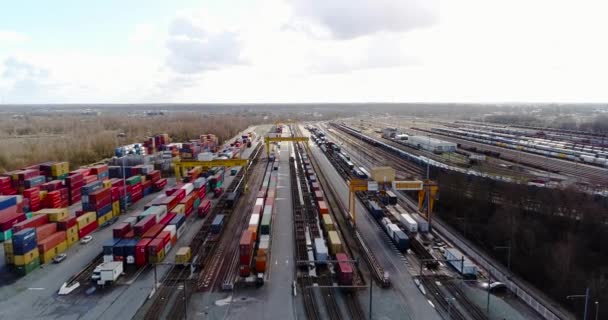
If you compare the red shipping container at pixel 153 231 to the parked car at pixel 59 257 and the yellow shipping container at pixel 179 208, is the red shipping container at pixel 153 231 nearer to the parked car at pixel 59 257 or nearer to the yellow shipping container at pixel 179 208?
the yellow shipping container at pixel 179 208

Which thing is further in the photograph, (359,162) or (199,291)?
(359,162)

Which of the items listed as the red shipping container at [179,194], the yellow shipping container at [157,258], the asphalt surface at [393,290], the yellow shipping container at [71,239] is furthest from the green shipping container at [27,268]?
the asphalt surface at [393,290]

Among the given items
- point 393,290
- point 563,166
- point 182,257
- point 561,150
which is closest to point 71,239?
point 182,257

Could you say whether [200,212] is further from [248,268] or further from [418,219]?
[418,219]

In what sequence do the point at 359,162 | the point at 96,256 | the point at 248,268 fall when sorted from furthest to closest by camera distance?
the point at 359,162 < the point at 96,256 < the point at 248,268

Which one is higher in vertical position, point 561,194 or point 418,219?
point 561,194

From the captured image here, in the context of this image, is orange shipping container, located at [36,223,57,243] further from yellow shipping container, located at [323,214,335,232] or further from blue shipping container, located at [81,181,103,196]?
yellow shipping container, located at [323,214,335,232]

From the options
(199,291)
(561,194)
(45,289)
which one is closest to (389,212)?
(561,194)
